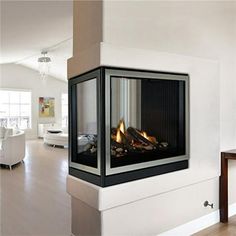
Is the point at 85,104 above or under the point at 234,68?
under

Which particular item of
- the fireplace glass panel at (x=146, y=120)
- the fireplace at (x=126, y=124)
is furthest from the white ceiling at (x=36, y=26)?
the fireplace glass panel at (x=146, y=120)

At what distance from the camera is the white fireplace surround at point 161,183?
1.93 m

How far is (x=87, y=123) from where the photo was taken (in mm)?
2139

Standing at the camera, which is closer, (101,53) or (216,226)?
(101,53)

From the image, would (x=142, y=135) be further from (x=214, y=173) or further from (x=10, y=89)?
(x=10, y=89)

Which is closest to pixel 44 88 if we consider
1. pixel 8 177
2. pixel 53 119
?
pixel 53 119

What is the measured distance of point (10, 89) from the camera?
1095 cm

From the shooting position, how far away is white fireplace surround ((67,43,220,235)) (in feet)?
6.32

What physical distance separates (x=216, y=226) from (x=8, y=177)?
3.66 metres

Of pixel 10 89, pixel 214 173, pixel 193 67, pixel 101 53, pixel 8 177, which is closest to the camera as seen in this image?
pixel 101 53

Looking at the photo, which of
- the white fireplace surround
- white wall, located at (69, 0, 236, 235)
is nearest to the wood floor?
the white fireplace surround

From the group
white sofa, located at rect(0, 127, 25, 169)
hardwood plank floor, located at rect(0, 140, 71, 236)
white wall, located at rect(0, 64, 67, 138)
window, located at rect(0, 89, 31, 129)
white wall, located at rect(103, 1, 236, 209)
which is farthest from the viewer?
white wall, located at rect(0, 64, 67, 138)

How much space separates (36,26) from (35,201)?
3.41m

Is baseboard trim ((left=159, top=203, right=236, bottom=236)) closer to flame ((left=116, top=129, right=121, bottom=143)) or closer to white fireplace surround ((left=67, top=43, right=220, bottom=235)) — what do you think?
white fireplace surround ((left=67, top=43, right=220, bottom=235))
